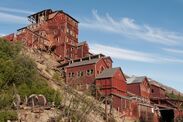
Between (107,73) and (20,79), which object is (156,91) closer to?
(107,73)

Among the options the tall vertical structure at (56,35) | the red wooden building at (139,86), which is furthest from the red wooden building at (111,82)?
the tall vertical structure at (56,35)

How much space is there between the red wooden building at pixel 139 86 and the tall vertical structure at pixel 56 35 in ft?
44.7

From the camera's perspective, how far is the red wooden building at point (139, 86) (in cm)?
7338

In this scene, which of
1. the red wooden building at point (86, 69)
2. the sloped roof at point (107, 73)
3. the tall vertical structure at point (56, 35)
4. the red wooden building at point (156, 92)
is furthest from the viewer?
the red wooden building at point (156, 92)

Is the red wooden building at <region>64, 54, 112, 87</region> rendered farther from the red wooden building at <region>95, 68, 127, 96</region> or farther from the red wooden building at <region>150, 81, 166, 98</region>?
the red wooden building at <region>150, 81, 166, 98</region>

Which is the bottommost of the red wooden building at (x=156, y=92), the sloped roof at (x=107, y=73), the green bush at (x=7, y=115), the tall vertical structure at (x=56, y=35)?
the green bush at (x=7, y=115)

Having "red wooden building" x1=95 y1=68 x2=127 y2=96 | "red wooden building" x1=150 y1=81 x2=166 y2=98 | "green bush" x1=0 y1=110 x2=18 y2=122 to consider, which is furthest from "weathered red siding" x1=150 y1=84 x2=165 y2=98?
"green bush" x1=0 y1=110 x2=18 y2=122

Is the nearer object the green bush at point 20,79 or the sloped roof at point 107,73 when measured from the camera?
the green bush at point 20,79

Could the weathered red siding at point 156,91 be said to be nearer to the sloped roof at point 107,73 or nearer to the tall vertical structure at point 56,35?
the tall vertical structure at point 56,35

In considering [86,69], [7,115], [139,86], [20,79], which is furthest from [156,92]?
[7,115]

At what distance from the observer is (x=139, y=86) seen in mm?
73438

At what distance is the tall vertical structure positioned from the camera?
7756 cm

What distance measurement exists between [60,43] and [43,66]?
50.1 feet

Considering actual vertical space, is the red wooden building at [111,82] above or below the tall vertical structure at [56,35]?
below
